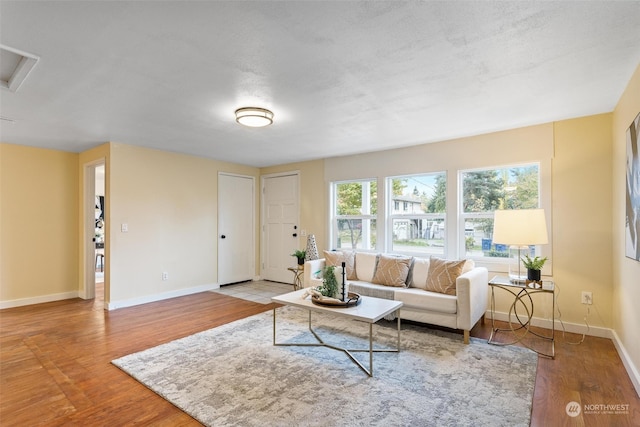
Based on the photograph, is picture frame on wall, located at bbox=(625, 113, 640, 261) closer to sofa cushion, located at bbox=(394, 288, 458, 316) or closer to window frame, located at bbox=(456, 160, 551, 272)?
window frame, located at bbox=(456, 160, 551, 272)

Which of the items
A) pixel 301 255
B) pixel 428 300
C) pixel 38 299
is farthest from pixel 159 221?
pixel 428 300

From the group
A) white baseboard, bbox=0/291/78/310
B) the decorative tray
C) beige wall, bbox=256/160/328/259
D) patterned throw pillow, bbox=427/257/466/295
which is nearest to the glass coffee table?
the decorative tray

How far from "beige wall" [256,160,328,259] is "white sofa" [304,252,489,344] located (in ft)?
4.83

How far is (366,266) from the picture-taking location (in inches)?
167

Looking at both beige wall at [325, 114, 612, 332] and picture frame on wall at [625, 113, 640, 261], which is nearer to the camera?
picture frame on wall at [625, 113, 640, 261]

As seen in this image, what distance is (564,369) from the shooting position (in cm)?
258

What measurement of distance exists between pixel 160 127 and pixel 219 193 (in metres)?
2.19

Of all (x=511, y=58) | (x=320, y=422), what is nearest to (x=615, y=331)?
(x=511, y=58)

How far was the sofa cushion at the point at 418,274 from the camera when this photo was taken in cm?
377

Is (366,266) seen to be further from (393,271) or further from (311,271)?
(311,271)

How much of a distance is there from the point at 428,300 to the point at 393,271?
620 mm

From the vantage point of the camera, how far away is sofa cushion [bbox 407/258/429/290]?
12.4 ft

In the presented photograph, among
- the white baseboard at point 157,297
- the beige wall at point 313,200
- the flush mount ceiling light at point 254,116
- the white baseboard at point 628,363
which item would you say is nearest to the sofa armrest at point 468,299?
the white baseboard at point 628,363

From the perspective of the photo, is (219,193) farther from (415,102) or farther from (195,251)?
(415,102)
